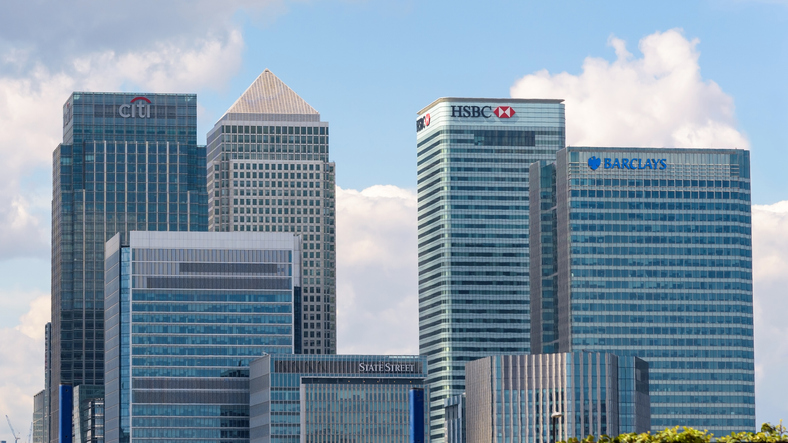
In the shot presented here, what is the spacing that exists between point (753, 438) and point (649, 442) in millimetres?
4928

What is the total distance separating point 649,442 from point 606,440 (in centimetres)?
204

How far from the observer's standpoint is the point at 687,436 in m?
76.9

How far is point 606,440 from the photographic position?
7844 centimetres

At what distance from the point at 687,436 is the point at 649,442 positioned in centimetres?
227

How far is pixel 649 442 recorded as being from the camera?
7850cm

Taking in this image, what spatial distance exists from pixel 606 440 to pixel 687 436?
390 centimetres

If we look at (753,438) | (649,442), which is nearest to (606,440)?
(649,442)

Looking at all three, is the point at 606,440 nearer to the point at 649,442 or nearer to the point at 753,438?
the point at 649,442
